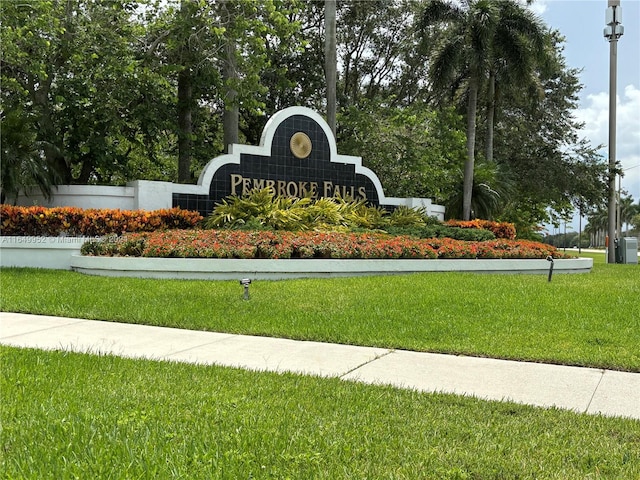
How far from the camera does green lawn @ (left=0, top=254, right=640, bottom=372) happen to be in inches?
249

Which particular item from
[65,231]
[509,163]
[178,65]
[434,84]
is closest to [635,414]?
[65,231]

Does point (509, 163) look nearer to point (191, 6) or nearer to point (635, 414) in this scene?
point (191, 6)

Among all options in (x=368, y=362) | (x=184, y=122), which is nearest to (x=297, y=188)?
(x=184, y=122)

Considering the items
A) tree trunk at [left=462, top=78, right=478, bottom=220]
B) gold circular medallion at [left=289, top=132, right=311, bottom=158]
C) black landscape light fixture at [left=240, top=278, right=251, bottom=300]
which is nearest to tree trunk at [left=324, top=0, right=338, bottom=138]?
gold circular medallion at [left=289, top=132, right=311, bottom=158]

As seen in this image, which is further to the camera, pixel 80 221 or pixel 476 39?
pixel 476 39

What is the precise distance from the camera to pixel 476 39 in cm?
2170

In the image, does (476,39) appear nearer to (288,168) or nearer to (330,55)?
(330,55)

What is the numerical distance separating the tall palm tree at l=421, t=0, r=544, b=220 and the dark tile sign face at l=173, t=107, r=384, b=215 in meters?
6.75

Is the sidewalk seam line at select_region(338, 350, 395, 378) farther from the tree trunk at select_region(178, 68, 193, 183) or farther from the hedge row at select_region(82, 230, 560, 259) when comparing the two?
the tree trunk at select_region(178, 68, 193, 183)

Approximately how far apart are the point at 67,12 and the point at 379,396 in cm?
1504

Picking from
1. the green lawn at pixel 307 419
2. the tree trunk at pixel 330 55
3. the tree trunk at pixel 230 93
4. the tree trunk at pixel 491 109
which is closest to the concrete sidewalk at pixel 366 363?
the green lawn at pixel 307 419

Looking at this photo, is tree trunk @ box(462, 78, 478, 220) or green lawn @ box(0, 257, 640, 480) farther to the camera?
tree trunk @ box(462, 78, 478, 220)

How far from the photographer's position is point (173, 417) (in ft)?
12.1

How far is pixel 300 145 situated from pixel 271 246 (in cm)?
570
